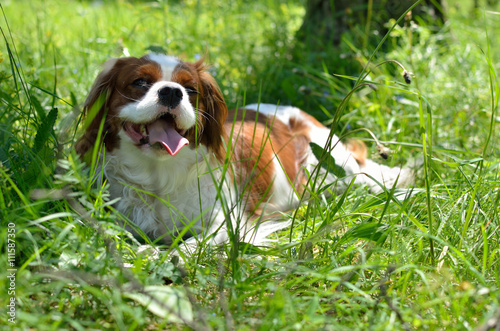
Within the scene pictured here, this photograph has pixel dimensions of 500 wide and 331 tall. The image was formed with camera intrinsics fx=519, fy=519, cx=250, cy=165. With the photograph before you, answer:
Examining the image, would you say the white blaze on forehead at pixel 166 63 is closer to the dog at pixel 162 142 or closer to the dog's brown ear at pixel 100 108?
the dog at pixel 162 142

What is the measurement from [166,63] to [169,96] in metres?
0.33

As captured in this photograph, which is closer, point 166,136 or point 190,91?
point 166,136

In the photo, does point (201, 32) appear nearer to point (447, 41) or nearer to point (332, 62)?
point (332, 62)

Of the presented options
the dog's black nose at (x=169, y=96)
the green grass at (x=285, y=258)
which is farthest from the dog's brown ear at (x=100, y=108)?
the dog's black nose at (x=169, y=96)

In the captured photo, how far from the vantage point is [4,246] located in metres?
1.88

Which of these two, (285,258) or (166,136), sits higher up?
(166,136)

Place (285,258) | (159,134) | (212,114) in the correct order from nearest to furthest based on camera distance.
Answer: (285,258), (159,134), (212,114)

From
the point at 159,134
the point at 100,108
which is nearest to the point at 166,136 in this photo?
the point at 159,134

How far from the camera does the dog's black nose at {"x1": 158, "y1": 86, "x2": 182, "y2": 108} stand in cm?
248

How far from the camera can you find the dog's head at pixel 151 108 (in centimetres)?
251

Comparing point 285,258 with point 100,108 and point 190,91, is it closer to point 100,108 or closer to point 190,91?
point 190,91

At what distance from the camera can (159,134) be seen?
259 centimetres

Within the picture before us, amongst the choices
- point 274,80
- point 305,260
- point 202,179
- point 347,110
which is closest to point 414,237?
point 305,260

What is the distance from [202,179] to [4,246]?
1242 mm
